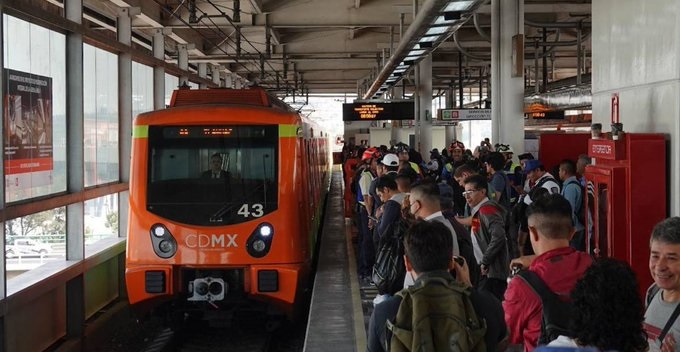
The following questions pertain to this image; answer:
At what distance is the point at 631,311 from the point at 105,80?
9.86m

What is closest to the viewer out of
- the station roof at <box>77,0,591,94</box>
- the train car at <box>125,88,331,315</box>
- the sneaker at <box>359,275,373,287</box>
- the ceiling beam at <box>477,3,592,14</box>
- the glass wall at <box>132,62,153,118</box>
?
the train car at <box>125,88,331,315</box>

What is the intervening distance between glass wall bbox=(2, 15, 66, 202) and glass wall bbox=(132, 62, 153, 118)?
11.9ft

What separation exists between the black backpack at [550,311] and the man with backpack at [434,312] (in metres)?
0.19

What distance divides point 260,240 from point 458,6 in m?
3.55

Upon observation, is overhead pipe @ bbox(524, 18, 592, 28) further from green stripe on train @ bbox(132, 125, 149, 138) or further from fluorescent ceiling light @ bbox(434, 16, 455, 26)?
green stripe on train @ bbox(132, 125, 149, 138)

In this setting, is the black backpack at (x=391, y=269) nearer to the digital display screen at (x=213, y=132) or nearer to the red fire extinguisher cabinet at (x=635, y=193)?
the red fire extinguisher cabinet at (x=635, y=193)

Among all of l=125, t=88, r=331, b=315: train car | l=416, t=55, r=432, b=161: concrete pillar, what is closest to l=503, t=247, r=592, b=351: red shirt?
l=125, t=88, r=331, b=315: train car

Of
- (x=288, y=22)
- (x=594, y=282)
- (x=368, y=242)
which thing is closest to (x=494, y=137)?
(x=288, y=22)

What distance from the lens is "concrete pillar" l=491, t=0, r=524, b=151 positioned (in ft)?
49.7

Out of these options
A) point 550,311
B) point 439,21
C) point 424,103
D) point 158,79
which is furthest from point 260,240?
point 424,103

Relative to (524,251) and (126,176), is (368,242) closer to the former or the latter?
(524,251)

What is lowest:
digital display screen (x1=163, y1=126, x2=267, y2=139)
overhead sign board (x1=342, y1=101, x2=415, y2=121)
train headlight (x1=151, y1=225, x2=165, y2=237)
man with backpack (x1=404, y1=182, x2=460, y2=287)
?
train headlight (x1=151, y1=225, x2=165, y2=237)

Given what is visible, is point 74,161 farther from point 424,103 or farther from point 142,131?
point 424,103

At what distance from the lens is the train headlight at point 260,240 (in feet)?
27.6
